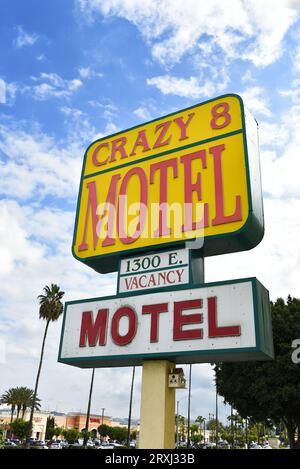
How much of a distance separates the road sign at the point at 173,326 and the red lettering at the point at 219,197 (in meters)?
1.65

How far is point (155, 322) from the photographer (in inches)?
373

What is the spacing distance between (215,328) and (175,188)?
4.03 metres

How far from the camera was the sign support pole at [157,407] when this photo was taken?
8.71 m

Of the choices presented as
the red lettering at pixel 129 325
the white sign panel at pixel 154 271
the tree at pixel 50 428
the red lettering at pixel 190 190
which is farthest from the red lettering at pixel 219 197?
the tree at pixel 50 428

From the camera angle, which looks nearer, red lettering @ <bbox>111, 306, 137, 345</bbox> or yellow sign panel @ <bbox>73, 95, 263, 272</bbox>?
red lettering @ <bbox>111, 306, 137, 345</bbox>

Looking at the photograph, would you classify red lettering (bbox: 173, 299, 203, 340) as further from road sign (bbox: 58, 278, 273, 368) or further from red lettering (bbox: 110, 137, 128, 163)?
red lettering (bbox: 110, 137, 128, 163)

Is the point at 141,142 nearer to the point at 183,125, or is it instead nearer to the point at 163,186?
the point at 183,125

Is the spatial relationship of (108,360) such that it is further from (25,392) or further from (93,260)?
(25,392)

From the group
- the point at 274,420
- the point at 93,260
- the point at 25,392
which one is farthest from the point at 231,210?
the point at 25,392

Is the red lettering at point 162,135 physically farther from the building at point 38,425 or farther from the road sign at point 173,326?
the building at point 38,425

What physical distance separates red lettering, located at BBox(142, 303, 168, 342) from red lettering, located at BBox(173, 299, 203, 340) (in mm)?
326

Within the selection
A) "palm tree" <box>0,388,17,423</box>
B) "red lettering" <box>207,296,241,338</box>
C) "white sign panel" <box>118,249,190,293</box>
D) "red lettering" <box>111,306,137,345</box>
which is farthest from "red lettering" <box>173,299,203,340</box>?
"palm tree" <box>0,388,17,423</box>

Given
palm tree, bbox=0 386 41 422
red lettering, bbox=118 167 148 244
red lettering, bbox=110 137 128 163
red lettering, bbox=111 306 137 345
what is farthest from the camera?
palm tree, bbox=0 386 41 422

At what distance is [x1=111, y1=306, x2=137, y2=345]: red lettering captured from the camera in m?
9.66
